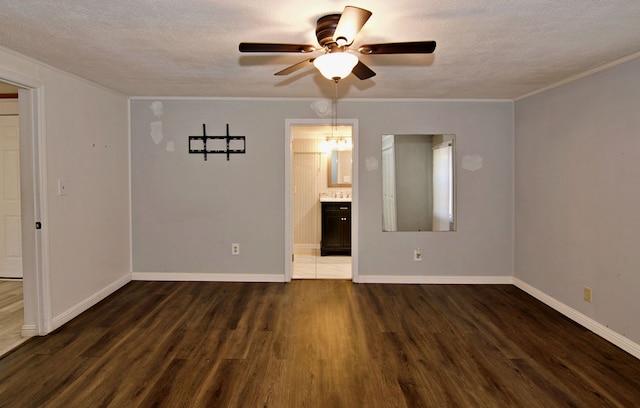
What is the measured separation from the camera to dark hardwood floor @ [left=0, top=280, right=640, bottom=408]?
2186 millimetres

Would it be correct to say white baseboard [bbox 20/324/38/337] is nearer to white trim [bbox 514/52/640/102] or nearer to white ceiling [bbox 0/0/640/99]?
white ceiling [bbox 0/0/640/99]

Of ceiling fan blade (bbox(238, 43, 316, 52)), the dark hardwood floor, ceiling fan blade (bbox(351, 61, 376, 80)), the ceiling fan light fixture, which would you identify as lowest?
the dark hardwood floor

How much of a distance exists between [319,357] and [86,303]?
2396 mm

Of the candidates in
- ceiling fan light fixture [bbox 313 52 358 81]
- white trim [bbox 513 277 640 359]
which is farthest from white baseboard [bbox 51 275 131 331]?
white trim [bbox 513 277 640 359]

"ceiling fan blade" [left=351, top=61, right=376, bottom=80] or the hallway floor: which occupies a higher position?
"ceiling fan blade" [left=351, top=61, right=376, bottom=80]

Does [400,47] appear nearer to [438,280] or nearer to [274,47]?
[274,47]

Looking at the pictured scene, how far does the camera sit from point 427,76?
11.0 feet

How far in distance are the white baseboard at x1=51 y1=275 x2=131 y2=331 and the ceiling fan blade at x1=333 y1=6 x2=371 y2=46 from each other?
3178 mm

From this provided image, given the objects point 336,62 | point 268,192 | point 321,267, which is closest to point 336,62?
point 336,62

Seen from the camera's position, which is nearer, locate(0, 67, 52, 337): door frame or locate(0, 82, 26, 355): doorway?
locate(0, 67, 52, 337): door frame

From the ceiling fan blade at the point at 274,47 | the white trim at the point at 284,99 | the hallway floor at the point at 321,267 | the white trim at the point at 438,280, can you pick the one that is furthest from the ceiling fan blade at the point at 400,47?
the hallway floor at the point at 321,267

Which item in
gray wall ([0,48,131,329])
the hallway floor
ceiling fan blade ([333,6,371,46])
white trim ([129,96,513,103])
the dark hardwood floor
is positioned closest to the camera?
ceiling fan blade ([333,6,371,46])

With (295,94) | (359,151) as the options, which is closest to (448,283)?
(359,151)

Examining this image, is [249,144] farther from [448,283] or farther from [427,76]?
[448,283]
